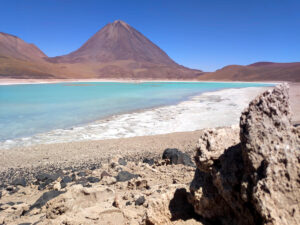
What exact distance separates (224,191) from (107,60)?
121058 mm

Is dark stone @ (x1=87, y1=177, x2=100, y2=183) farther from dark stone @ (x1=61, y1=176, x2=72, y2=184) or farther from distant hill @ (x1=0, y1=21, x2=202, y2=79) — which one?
distant hill @ (x1=0, y1=21, x2=202, y2=79)

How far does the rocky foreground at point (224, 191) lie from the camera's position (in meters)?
1.12

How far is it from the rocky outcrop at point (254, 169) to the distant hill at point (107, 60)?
54.6m

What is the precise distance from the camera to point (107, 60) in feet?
386

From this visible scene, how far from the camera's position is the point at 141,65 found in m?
102

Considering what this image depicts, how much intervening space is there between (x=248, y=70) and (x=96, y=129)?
89866 millimetres

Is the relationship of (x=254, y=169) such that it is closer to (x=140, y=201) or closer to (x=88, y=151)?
(x=140, y=201)

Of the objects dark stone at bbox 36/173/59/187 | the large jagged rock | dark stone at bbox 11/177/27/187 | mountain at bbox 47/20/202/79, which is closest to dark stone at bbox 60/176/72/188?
dark stone at bbox 36/173/59/187

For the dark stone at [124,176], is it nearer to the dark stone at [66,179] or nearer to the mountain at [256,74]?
the dark stone at [66,179]

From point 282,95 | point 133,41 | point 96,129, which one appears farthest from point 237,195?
point 133,41

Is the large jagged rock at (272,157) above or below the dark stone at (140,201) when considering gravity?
above

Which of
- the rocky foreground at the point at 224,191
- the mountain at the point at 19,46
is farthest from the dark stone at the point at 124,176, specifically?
the mountain at the point at 19,46

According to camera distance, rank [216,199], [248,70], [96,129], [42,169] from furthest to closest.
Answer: [248,70]
[96,129]
[42,169]
[216,199]

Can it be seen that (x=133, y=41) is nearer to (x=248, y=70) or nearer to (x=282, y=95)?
(x=248, y=70)
